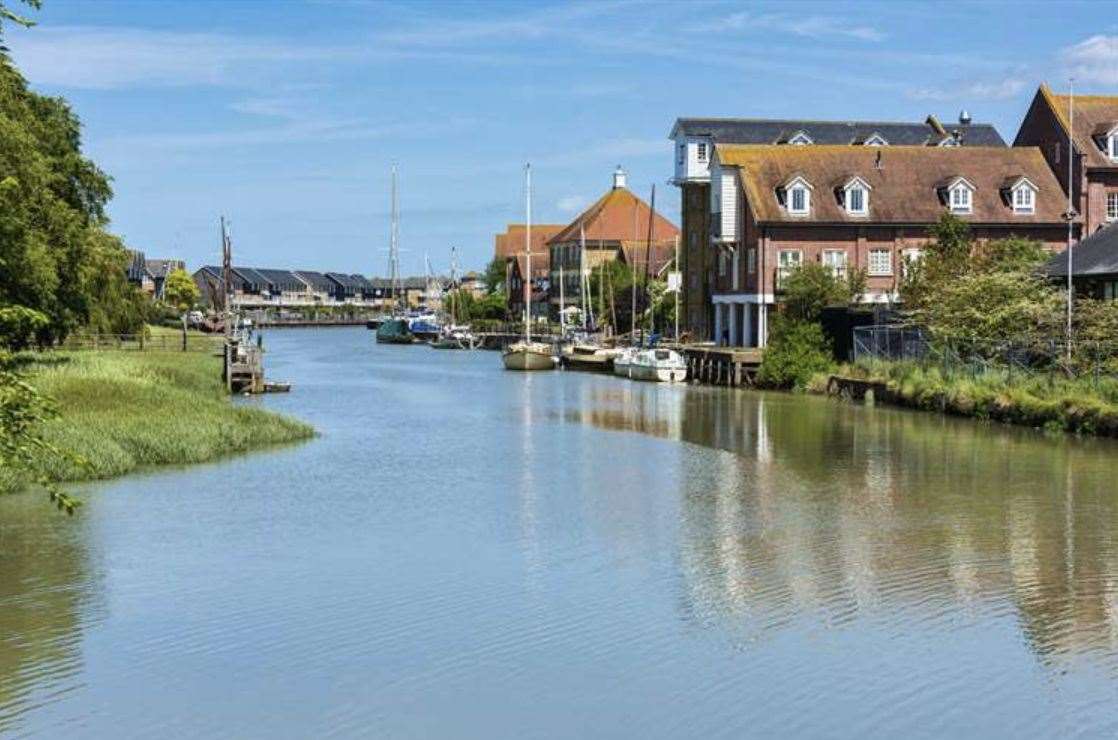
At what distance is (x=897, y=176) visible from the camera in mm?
72250

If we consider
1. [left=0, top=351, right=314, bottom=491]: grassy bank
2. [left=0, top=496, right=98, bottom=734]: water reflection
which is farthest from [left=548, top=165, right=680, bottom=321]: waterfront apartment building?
[left=0, top=496, right=98, bottom=734]: water reflection

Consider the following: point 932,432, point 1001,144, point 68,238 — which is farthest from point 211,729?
point 1001,144

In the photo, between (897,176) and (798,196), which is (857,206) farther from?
(897,176)

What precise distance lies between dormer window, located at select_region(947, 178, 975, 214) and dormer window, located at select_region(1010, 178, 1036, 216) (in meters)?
1.79

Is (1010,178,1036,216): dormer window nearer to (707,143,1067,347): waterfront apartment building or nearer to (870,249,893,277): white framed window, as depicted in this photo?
(707,143,1067,347): waterfront apartment building

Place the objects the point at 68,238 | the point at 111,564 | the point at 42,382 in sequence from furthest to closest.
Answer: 1. the point at 68,238
2. the point at 42,382
3. the point at 111,564

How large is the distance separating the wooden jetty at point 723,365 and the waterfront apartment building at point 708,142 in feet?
27.7

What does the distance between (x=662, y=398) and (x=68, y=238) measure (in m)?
22.4

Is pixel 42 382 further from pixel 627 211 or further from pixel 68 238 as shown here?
pixel 627 211

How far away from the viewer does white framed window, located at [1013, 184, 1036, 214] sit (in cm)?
7088

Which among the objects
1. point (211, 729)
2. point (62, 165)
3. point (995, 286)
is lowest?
point (211, 729)

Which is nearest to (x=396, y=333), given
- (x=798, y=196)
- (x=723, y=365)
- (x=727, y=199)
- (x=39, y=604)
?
(x=727, y=199)

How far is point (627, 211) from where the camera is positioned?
13788cm

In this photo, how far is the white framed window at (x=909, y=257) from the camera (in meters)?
64.8
